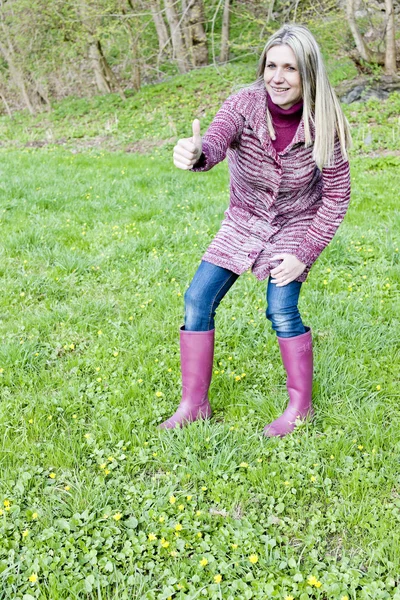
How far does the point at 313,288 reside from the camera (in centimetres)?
419

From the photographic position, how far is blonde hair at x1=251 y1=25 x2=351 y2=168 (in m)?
2.24

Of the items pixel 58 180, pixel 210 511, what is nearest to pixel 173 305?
pixel 210 511

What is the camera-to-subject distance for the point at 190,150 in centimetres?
209

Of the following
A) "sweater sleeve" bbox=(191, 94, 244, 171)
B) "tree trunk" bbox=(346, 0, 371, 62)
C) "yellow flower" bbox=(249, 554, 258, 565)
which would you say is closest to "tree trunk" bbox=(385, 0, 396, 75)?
"tree trunk" bbox=(346, 0, 371, 62)

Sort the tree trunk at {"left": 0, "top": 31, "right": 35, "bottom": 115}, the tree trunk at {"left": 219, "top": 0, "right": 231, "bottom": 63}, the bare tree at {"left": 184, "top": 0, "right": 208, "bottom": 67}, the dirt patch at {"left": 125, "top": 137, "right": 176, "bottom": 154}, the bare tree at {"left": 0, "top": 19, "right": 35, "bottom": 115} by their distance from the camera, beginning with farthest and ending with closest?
the bare tree at {"left": 184, "top": 0, "right": 208, "bottom": 67}, the tree trunk at {"left": 0, "top": 31, "right": 35, "bottom": 115}, the tree trunk at {"left": 219, "top": 0, "right": 231, "bottom": 63}, the bare tree at {"left": 0, "top": 19, "right": 35, "bottom": 115}, the dirt patch at {"left": 125, "top": 137, "right": 176, "bottom": 154}

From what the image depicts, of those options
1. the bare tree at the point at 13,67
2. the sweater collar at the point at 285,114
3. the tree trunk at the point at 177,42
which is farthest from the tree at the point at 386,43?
the sweater collar at the point at 285,114

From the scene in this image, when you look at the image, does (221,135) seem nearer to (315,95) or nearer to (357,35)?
(315,95)

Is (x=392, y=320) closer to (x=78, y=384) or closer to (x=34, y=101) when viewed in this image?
(x=78, y=384)

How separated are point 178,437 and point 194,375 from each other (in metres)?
0.33

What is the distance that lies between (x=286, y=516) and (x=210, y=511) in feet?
1.09

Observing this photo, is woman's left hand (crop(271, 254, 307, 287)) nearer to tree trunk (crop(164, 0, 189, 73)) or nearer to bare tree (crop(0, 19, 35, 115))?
tree trunk (crop(164, 0, 189, 73))

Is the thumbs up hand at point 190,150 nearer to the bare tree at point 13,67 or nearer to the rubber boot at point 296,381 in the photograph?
the rubber boot at point 296,381

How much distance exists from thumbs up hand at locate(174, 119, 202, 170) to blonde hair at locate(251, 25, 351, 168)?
0.53 m

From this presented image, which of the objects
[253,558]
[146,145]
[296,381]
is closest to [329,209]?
[296,381]
